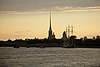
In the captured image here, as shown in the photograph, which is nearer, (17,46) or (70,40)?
(70,40)

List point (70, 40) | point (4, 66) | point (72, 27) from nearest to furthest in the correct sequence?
point (4, 66), point (70, 40), point (72, 27)

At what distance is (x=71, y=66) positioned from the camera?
6159cm

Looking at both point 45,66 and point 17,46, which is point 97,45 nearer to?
point 17,46

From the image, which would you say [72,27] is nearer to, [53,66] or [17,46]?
[17,46]

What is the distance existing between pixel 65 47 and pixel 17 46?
2514 centimetres

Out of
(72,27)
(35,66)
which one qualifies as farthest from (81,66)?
(72,27)

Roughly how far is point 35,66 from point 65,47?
398 feet

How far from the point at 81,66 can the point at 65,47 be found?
396 feet

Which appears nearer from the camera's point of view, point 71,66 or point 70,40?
point 71,66

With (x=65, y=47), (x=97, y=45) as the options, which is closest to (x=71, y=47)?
(x=65, y=47)

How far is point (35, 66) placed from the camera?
200 ft

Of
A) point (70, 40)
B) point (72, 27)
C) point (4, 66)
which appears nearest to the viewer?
point (4, 66)

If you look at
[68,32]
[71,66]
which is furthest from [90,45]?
[71,66]

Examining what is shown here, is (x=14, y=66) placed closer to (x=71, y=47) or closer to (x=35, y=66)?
(x=35, y=66)
